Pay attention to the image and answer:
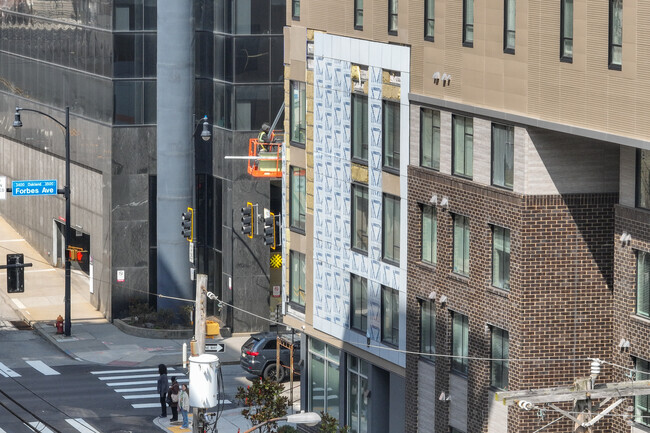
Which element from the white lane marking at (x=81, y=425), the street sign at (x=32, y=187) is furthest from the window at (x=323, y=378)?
the street sign at (x=32, y=187)

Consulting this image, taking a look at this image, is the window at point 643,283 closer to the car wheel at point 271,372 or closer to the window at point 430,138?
the window at point 430,138

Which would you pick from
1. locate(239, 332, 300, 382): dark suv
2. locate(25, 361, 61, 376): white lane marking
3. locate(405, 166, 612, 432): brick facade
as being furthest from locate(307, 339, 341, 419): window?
locate(25, 361, 61, 376): white lane marking

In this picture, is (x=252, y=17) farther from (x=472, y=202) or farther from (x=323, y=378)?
(x=472, y=202)

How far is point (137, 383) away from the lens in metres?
64.6

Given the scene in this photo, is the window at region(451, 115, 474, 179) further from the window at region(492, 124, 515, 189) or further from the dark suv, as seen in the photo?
the dark suv

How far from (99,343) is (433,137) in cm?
2814

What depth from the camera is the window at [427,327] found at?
48134 mm

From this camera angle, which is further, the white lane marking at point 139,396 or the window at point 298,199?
the white lane marking at point 139,396

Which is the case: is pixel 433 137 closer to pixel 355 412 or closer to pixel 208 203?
pixel 355 412

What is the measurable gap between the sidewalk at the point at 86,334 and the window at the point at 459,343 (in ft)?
43.4

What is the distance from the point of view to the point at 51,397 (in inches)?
2429

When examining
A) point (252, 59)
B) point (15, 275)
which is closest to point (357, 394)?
point (15, 275)

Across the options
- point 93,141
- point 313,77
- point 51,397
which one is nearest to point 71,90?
point 93,141

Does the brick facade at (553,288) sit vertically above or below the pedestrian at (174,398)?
above
